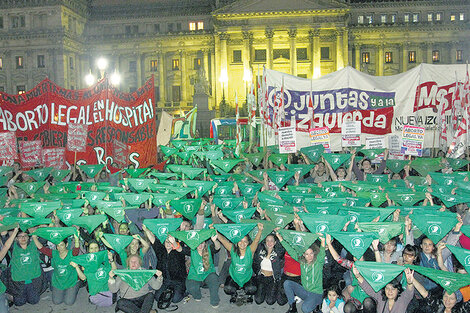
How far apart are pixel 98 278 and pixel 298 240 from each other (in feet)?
13.2

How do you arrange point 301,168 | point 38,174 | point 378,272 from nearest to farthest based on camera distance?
point 378,272, point 301,168, point 38,174

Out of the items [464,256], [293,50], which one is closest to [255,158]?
[464,256]

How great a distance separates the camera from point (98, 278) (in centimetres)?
1009

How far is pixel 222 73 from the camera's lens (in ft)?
218

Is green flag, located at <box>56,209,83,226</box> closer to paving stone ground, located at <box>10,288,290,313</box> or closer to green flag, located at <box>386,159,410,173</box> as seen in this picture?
paving stone ground, located at <box>10,288,290,313</box>

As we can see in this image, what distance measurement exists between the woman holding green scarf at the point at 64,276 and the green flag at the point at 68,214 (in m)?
0.61

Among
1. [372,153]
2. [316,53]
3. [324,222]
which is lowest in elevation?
[324,222]

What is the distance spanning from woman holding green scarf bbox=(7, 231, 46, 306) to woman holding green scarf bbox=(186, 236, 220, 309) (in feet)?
10.6

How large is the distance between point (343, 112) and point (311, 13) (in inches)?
1972

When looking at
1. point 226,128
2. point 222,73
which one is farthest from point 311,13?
point 226,128

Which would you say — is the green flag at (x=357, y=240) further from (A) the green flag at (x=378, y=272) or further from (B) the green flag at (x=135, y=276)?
(B) the green flag at (x=135, y=276)

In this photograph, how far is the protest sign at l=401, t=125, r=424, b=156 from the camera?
51.6 feet

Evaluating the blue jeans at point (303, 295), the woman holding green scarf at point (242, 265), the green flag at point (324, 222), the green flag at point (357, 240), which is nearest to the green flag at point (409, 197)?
the green flag at point (324, 222)

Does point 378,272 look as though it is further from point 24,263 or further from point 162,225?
point 24,263
